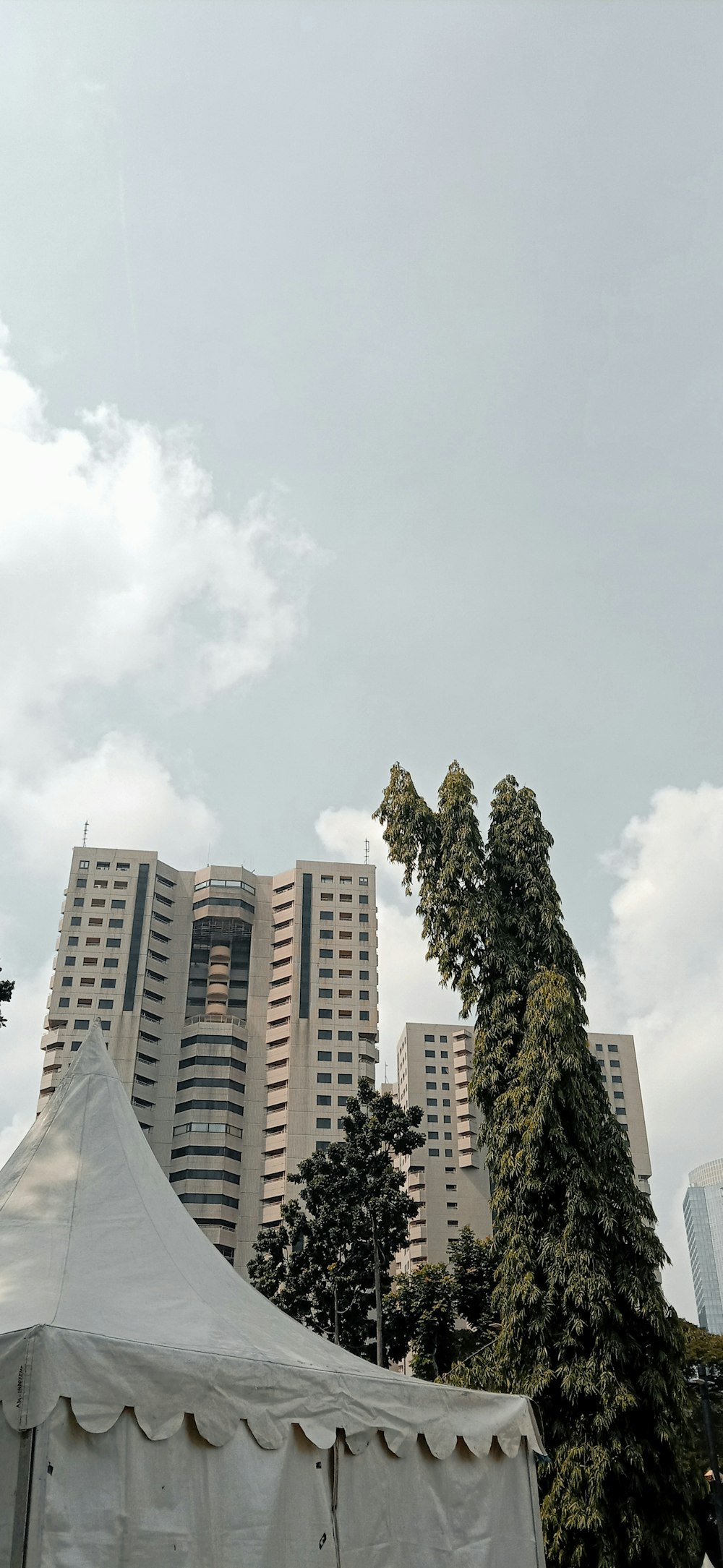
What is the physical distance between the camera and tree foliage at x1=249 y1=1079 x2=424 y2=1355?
115 feet

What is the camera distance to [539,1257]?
52.5 ft

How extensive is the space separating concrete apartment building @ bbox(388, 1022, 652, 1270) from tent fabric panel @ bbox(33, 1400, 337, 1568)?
77.9 metres

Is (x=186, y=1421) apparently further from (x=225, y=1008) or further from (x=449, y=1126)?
(x=449, y=1126)

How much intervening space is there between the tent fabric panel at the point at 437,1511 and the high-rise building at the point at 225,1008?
60.6 m

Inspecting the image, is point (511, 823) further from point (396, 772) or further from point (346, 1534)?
point (346, 1534)

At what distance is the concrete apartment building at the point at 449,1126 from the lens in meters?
89.8

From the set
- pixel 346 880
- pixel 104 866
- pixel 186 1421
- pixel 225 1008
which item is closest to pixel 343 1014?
pixel 225 1008

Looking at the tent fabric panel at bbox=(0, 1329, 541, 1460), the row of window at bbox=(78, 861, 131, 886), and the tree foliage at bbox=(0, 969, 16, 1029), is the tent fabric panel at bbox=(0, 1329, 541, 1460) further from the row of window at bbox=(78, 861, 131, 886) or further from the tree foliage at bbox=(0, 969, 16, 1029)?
the row of window at bbox=(78, 861, 131, 886)

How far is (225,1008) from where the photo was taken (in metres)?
76.2

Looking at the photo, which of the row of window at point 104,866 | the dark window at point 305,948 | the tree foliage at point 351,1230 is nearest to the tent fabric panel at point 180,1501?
the tree foliage at point 351,1230

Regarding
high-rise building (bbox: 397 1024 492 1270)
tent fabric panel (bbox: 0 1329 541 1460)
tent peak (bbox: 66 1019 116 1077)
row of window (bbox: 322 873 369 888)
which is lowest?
tent fabric panel (bbox: 0 1329 541 1460)

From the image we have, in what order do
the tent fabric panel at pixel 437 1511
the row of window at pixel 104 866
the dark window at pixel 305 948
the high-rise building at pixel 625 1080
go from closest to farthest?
the tent fabric panel at pixel 437 1511 < the dark window at pixel 305 948 < the row of window at pixel 104 866 < the high-rise building at pixel 625 1080

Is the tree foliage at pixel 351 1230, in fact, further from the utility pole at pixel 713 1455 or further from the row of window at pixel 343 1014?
the row of window at pixel 343 1014

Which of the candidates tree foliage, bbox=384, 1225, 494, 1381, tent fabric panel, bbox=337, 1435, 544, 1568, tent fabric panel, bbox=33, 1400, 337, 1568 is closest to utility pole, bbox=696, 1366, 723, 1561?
tree foliage, bbox=384, 1225, 494, 1381
